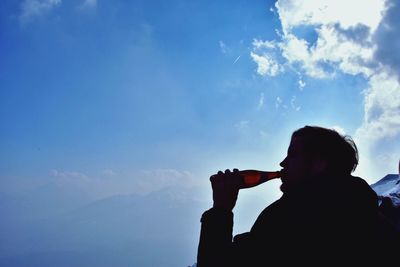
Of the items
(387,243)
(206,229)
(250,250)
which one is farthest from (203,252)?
(387,243)

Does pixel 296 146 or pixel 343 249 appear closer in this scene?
pixel 343 249

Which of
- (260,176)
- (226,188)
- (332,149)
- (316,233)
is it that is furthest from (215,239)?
(260,176)

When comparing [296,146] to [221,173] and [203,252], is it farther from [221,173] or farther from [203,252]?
[203,252]

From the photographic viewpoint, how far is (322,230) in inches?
82.0

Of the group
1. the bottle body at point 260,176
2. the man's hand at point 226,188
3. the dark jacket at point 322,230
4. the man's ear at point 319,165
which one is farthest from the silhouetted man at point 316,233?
the bottle body at point 260,176

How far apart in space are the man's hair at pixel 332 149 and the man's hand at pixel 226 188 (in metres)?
0.69

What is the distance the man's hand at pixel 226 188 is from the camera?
113 inches

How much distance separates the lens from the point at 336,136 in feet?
9.72

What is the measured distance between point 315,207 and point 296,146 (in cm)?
97

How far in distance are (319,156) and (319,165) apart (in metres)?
0.08

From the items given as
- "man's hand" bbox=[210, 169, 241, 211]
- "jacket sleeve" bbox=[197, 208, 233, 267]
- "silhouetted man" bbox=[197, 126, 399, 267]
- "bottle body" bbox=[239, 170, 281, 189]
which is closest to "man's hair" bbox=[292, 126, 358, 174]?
"silhouetted man" bbox=[197, 126, 399, 267]

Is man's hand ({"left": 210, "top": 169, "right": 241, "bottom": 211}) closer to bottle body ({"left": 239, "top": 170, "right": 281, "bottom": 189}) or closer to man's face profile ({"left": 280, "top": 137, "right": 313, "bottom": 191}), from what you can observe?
man's face profile ({"left": 280, "top": 137, "right": 313, "bottom": 191})

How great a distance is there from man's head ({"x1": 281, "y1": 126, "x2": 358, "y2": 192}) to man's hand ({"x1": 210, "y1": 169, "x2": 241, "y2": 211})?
0.44 meters

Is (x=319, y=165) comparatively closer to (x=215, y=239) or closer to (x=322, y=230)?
(x=322, y=230)
